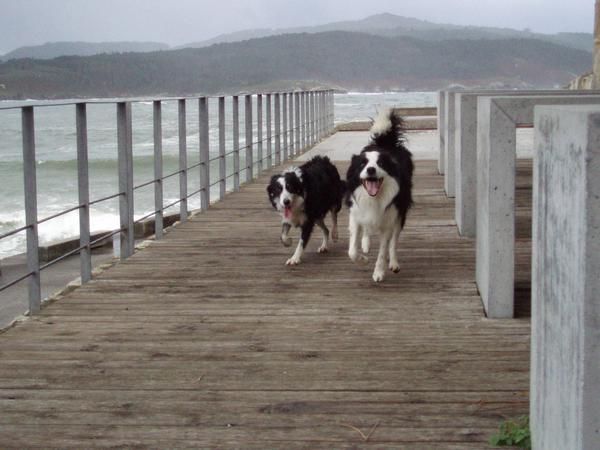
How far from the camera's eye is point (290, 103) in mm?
19906

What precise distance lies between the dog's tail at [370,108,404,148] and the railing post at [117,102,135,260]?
199cm

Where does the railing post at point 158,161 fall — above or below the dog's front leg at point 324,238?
above

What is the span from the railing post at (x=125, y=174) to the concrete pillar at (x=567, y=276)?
541cm

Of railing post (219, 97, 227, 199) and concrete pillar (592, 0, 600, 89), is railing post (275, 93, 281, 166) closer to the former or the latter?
railing post (219, 97, 227, 199)

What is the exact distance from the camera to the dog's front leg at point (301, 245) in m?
8.07

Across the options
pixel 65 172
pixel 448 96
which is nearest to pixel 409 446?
pixel 448 96

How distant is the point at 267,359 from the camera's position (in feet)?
16.8

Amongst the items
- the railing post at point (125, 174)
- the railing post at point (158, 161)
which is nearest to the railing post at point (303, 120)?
the railing post at point (158, 161)

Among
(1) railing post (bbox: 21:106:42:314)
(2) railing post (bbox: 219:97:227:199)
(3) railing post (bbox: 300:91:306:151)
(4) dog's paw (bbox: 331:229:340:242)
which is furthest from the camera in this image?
(3) railing post (bbox: 300:91:306:151)

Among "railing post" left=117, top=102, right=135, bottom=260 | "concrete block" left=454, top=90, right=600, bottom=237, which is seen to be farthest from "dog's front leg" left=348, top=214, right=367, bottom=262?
"railing post" left=117, top=102, right=135, bottom=260

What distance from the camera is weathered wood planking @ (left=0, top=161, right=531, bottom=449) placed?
13.3ft

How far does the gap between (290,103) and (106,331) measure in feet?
47.1

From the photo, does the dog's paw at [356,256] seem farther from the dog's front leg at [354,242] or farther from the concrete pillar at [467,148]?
the concrete pillar at [467,148]

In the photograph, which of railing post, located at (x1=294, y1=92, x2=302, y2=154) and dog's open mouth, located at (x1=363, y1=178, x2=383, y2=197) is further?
railing post, located at (x1=294, y1=92, x2=302, y2=154)
